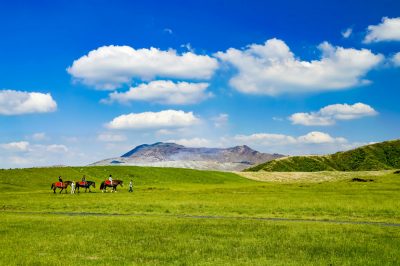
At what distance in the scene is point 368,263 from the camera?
64.7 ft

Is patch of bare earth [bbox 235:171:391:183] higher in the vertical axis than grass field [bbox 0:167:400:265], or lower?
higher

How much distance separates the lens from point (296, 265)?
63.4 feet

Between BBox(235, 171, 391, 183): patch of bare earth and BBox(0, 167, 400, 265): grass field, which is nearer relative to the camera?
BBox(0, 167, 400, 265): grass field

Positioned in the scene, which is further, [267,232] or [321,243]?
[267,232]

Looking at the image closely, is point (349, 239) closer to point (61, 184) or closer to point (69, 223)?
point (69, 223)

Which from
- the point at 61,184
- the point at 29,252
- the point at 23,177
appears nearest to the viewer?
the point at 29,252

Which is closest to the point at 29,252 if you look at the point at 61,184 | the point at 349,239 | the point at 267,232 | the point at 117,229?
the point at 117,229

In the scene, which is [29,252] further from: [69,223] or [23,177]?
[23,177]

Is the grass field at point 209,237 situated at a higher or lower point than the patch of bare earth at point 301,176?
lower

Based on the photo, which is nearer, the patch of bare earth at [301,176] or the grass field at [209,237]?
the grass field at [209,237]

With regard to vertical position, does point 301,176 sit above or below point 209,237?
above

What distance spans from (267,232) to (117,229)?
35.9 feet

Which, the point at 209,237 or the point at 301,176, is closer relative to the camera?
the point at 209,237

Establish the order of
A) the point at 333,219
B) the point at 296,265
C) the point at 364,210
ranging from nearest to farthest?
the point at 296,265, the point at 333,219, the point at 364,210
